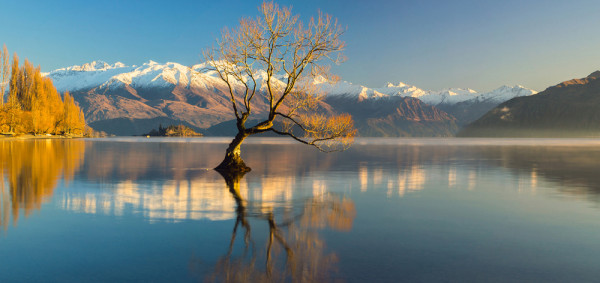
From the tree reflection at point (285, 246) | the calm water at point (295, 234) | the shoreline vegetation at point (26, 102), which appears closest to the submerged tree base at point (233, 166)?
the calm water at point (295, 234)

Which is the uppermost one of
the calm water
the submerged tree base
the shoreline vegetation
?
the shoreline vegetation

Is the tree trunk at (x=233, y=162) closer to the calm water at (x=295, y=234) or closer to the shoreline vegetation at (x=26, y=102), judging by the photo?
the calm water at (x=295, y=234)

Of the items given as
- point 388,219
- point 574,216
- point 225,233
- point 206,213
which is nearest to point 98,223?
point 206,213

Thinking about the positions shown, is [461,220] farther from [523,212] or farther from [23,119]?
[23,119]

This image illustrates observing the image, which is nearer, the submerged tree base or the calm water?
the calm water

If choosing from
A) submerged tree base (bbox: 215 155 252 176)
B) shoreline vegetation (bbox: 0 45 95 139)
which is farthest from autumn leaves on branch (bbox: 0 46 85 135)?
submerged tree base (bbox: 215 155 252 176)

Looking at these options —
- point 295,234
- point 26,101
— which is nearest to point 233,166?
point 295,234

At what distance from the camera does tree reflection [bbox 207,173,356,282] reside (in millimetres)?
9251

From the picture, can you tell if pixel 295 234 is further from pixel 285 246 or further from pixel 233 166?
pixel 233 166

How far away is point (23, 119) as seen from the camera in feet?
454

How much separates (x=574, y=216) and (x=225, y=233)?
499 inches

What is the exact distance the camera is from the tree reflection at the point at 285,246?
925 centimetres

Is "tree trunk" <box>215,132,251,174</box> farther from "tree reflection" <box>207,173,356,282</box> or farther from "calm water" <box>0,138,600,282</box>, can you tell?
"tree reflection" <box>207,173,356,282</box>

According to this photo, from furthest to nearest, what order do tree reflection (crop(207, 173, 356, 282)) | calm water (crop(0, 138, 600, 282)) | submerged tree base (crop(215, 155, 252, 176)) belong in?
submerged tree base (crop(215, 155, 252, 176)) < calm water (crop(0, 138, 600, 282)) < tree reflection (crop(207, 173, 356, 282))
